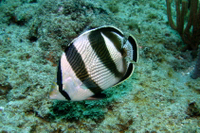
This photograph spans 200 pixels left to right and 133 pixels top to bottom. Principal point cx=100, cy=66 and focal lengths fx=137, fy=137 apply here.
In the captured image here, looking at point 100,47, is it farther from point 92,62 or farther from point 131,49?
point 131,49

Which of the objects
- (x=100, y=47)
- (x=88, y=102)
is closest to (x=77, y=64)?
(x=100, y=47)

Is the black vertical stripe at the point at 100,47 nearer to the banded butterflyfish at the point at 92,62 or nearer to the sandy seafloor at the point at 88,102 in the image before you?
the banded butterflyfish at the point at 92,62

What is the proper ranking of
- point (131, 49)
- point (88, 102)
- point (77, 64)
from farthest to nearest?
point (88, 102) < point (131, 49) < point (77, 64)

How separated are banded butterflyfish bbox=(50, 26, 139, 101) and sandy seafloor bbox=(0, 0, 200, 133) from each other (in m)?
0.74

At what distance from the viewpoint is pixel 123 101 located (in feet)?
7.14

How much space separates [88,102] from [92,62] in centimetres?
100

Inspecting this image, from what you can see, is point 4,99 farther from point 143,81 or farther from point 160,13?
point 160,13

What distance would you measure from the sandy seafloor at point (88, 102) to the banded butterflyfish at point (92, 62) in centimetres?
74

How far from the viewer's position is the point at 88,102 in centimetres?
212

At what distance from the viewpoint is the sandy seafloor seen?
189cm

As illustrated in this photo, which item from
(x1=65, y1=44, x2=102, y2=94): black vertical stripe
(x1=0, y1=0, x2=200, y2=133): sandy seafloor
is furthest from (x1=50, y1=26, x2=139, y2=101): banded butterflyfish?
(x1=0, y1=0, x2=200, y2=133): sandy seafloor

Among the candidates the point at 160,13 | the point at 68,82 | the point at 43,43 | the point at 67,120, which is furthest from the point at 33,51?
the point at 160,13

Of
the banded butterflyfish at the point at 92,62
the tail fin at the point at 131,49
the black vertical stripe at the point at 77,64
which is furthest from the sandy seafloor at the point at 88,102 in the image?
the tail fin at the point at 131,49

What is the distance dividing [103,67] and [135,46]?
0.40 meters
